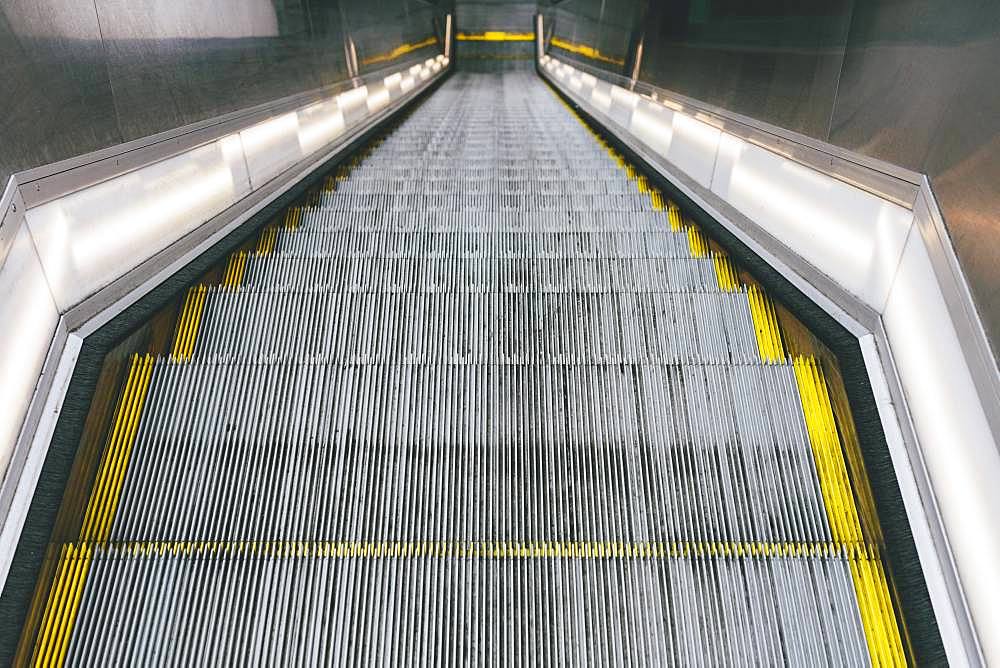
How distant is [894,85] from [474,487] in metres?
2.21

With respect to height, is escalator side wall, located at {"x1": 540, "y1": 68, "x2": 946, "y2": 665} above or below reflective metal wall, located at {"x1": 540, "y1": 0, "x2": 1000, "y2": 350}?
below

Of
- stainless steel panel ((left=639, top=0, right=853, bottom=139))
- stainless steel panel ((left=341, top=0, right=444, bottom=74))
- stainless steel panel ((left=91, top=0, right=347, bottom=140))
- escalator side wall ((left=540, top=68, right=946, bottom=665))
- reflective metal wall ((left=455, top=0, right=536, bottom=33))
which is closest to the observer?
escalator side wall ((left=540, top=68, right=946, bottom=665))

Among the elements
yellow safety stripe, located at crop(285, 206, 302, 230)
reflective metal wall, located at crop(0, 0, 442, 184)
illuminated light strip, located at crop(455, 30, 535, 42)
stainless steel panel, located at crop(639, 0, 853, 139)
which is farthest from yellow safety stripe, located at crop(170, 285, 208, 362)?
illuminated light strip, located at crop(455, 30, 535, 42)

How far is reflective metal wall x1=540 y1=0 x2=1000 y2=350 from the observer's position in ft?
6.01

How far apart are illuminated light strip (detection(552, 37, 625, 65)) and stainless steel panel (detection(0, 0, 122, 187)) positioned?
25.9ft

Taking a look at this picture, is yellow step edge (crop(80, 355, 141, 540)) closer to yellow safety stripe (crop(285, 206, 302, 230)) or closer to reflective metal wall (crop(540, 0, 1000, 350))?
yellow safety stripe (crop(285, 206, 302, 230))

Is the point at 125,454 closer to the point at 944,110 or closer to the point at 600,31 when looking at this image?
the point at 944,110

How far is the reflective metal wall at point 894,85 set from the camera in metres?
1.83

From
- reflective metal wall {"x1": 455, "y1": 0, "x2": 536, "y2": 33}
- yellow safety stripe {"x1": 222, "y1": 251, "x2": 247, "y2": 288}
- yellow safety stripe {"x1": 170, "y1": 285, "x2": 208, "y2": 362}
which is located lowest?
yellow safety stripe {"x1": 170, "y1": 285, "x2": 208, "y2": 362}

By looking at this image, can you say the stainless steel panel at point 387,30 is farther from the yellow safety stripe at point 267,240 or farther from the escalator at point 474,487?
the escalator at point 474,487

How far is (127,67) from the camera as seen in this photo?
2.85m

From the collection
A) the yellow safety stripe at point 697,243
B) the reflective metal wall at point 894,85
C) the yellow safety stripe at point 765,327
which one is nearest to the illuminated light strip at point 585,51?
the reflective metal wall at point 894,85

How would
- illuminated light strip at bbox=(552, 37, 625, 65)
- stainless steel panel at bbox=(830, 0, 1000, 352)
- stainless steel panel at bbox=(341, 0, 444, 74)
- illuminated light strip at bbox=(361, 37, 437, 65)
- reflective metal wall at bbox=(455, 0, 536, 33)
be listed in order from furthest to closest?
reflective metal wall at bbox=(455, 0, 536, 33) < illuminated light strip at bbox=(552, 37, 625, 65) < illuminated light strip at bbox=(361, 37, 437, 65) < stainless steel panel at bbox=(341, 0, 444, 74) < stainless steel panel at bbox=(830, 0, 1000, 352)

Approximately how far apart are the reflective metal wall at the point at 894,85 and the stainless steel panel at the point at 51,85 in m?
2.81
